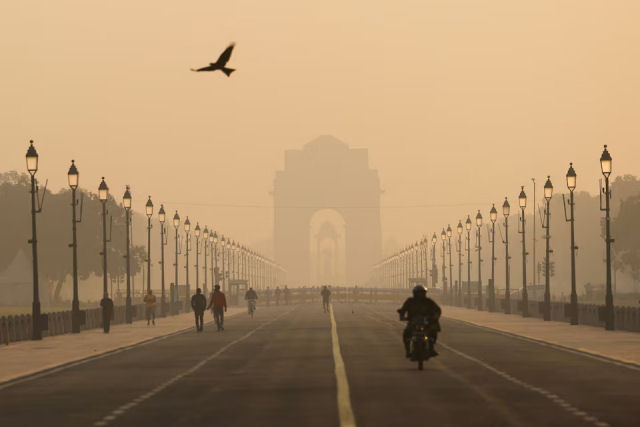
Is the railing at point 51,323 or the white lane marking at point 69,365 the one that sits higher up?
the railing at point 51,323

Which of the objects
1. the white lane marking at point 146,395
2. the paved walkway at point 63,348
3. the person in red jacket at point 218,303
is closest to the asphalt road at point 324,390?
the white lane marking at point 146,395

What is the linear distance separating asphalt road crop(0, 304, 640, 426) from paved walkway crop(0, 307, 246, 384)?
0.84 m

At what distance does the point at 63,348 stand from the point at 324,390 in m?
19.5

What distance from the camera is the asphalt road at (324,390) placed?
19.8 meters

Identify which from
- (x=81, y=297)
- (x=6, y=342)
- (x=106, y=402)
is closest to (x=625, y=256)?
(x=81, y=297)

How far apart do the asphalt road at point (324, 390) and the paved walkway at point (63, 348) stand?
843 mm

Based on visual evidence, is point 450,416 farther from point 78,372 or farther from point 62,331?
point 62,331

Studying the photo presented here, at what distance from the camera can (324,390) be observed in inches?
985

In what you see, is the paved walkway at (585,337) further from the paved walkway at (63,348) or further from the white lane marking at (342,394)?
the paved walkway at (63,348)

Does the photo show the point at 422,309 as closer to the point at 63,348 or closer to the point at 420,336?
the point at 420,336

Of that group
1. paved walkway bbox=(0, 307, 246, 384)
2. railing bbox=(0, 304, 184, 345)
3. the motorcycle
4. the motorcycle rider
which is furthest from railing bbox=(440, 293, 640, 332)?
the motorcycle

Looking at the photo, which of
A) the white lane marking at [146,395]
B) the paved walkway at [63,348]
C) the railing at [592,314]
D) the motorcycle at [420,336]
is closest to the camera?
the white lane marking at [146,395]

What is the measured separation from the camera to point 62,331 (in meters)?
56.2

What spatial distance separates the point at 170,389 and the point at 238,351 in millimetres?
15335
